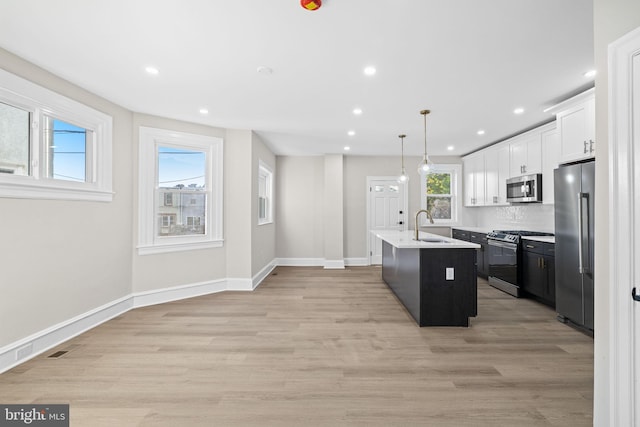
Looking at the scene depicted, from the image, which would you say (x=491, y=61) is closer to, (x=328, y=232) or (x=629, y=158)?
(x=629, y=158)

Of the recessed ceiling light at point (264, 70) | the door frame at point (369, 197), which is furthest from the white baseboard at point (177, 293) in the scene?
the door frame at point (369, 197)

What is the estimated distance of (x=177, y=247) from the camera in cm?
417

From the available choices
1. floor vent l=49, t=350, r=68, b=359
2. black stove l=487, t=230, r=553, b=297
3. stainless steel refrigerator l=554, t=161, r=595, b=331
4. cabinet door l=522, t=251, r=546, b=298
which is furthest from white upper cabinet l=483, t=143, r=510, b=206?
floor vent l=49, t=350, r=68, b=359

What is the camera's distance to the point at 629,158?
4.28ft

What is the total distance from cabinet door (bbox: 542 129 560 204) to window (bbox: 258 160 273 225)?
186 inches

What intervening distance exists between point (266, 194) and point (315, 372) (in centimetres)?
461

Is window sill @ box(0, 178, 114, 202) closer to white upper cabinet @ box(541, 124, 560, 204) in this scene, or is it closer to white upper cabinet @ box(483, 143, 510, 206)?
white upper cabinet @ box(541, 124, 560, 204)

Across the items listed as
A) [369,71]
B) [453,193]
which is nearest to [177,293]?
[369,71]

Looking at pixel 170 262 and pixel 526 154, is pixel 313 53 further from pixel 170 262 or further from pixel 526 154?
pixel 526 154

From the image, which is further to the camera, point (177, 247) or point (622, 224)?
point (177, 247)

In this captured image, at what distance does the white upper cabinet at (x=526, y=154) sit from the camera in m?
4.44

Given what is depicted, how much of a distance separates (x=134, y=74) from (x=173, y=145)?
4.85 ft

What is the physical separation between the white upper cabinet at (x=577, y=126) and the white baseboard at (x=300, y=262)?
15.9 ft

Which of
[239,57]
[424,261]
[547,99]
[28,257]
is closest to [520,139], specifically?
[547,99]
